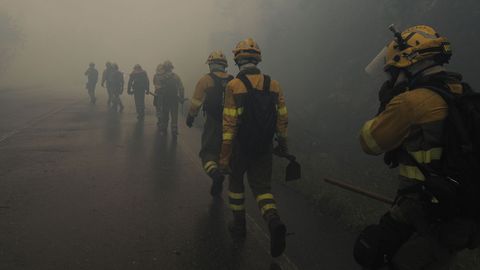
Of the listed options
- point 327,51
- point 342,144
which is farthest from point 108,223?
point 327,51

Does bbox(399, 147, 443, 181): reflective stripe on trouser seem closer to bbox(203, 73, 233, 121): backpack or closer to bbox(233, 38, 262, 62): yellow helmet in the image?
bbox(233, 38, 262, 62): yellow helmet

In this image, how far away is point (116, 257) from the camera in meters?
3.94

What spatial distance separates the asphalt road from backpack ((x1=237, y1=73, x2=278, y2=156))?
3.76 feet

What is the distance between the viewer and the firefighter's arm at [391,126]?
8.38ft

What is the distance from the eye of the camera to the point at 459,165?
235cm

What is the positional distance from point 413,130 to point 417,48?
0.57 m

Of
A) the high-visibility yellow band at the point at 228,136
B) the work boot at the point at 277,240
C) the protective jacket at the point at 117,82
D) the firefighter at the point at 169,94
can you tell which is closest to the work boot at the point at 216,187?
the high-visibility yellow band at the point at 228,136

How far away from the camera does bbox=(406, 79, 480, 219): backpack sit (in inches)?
91.1

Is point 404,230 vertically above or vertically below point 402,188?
below

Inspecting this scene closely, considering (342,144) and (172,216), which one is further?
(342,144)

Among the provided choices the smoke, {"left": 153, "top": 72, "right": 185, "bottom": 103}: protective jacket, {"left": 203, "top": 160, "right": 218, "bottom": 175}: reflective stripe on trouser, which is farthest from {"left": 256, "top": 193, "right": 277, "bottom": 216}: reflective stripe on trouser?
the smoke

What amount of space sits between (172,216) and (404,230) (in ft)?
10.5

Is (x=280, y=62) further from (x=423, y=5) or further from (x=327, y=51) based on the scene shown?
(x=423, y=5)

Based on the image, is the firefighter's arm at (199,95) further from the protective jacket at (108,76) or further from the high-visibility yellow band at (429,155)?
the protective jacket at (108,76)
